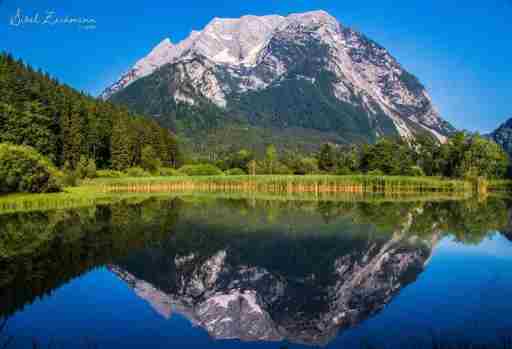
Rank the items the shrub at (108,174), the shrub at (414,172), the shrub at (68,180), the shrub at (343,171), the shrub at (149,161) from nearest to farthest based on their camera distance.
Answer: the shrub at (68,180) → the shrub at (108,174) → the shrub at (414,172) → the shrub at (149,161) → the shrub at (343,171)

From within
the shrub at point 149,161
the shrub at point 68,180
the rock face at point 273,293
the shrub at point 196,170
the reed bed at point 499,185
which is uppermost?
the shrub at point 149,161

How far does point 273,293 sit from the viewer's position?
12055 mm

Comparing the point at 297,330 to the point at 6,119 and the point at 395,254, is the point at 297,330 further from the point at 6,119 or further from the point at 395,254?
the point at 6,119

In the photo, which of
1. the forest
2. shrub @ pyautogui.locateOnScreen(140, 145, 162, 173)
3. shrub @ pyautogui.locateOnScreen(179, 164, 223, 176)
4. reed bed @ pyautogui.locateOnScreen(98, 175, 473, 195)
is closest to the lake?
reed bed @ pyautogui.locateOnScreen(98, 175, 473, 195)

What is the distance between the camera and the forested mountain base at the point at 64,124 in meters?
71.2

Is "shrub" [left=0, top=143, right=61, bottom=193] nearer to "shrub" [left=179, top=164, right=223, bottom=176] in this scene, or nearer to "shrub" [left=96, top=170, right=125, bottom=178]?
"shrub" [left=96, top=170, right=125, bottom=178]

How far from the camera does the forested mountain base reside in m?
71.2

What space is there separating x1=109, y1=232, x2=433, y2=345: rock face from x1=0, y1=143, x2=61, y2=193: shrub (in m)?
28.8

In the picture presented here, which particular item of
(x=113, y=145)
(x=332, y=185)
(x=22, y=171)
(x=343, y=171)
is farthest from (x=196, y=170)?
(x=22, y=171)

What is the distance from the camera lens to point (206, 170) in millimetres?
103812

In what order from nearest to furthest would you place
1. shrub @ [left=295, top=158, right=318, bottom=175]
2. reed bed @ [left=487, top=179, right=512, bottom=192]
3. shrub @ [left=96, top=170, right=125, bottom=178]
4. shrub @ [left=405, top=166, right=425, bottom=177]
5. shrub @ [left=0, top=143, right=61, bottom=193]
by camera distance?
shrub @ [left=0, top=143, right=61, bottom=193]
shrub @ [left=96, top=170, right=125, bottom=178]
reed bed @ [left=487, top=179, right=512, bottom=192]
shrub @ [left=405, top=166, right=425, bottom=177]
shrub @ [left=295, top=158, right=318, bottom=175]

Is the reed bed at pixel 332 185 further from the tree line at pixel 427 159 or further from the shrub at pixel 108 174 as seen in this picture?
the shrub at pixel 108 174

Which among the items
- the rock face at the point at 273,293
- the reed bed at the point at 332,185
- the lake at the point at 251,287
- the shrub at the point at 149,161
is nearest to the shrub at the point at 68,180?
the reed bed at the point at 332,185

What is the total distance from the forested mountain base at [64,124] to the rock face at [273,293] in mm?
63897
